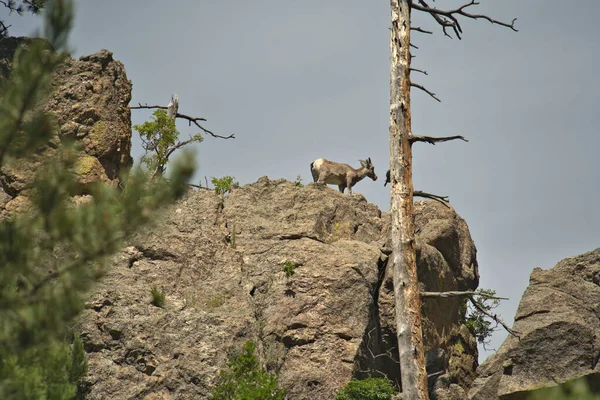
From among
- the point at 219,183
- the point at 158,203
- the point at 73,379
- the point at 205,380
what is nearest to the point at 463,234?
the point at 219,183

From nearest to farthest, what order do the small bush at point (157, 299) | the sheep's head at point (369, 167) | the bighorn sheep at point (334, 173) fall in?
the small bush at point (157, 299) < the bighorn sheep at point (334, 173) < the sheep's head at point (369, 167)

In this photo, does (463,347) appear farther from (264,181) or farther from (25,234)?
(25,234)

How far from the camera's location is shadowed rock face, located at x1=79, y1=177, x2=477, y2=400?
57.6ft

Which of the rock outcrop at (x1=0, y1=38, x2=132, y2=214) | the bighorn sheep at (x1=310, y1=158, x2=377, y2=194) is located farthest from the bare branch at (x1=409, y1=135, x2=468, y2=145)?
the bighorn sheep at (x1=310, y1=158, x2=377, y2=194)

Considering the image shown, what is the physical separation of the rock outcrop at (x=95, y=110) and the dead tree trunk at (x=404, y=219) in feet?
27.7

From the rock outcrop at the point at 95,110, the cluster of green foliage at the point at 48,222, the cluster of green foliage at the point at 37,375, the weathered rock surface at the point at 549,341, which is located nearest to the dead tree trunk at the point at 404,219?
the weathered rock surface at the point at 549,341

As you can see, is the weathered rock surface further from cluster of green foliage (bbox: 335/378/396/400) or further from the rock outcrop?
Answer: the rock outcrop

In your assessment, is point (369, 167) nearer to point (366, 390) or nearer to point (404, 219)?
point (404, 219)

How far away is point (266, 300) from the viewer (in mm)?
19859

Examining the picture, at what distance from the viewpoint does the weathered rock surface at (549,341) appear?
2008 cm

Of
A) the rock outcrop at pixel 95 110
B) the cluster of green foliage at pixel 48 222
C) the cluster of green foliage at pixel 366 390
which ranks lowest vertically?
the cluster of green foliage at pixel 366 390

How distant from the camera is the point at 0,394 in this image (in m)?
7.48

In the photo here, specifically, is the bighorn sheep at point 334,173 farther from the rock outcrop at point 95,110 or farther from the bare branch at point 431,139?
the bare branch at point 431,139

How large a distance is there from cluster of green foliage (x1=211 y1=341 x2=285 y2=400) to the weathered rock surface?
25.4 ft
